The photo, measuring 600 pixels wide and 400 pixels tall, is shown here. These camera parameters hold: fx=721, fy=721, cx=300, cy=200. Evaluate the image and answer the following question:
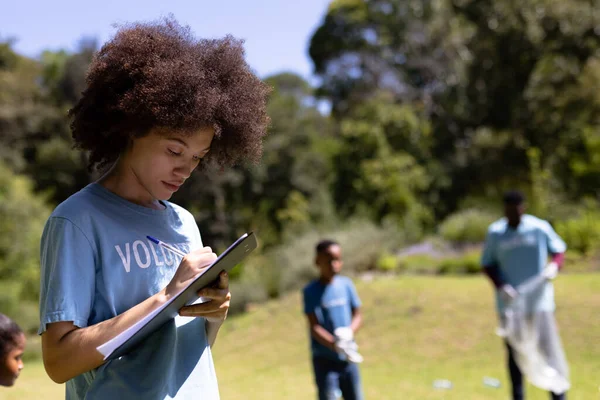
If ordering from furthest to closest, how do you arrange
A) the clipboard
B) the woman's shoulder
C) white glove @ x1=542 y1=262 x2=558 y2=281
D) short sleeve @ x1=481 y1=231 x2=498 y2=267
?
short sleeve @ x1=481 y1=231 x2=498 y2=267, white glove @ x1=542 y1=262 x2=558 y2=281, the woman's shoulder, the clipboard

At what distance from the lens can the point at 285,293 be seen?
61.7 feet

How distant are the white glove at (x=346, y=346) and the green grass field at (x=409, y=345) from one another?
355 centimetres

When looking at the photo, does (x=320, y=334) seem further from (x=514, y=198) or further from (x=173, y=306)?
(x=173, y=306)

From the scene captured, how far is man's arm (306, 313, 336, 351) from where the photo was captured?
Answer: 6.18 meters

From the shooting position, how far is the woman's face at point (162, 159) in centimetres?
204

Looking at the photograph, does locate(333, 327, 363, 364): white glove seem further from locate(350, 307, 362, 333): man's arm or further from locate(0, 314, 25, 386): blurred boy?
locate(0, 314, 25, 386): blurred boy

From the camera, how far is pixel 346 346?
6113mm

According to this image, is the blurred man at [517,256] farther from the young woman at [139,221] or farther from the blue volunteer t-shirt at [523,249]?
the young woman at [139,221]

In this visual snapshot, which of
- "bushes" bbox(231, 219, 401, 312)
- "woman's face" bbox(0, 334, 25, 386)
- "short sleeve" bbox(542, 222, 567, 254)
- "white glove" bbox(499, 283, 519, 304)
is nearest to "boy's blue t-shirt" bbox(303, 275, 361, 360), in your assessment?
"white glove" bbox(499, 283, 519, 304)

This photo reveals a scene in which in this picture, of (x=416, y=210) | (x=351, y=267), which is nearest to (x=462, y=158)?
(x=416, y=210)

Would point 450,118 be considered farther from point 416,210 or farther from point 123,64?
point 123,64

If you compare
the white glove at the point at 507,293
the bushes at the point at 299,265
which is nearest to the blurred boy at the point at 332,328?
the white glove at the point at 507,293

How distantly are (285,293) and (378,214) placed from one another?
25.6 feet

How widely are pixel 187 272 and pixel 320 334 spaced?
452 cm
